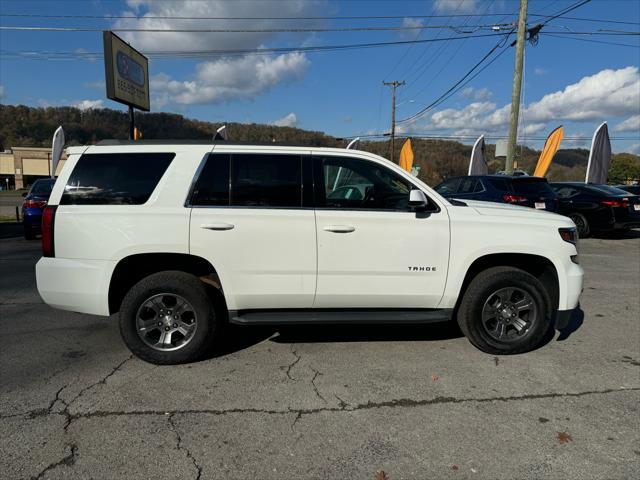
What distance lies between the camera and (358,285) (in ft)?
13.0

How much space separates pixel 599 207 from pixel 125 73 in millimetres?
16239

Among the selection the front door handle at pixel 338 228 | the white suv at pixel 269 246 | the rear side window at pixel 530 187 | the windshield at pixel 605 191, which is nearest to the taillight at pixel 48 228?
the white suv at pixel 269 246

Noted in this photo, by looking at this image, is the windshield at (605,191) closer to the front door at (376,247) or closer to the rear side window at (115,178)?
the front door at (376,247)

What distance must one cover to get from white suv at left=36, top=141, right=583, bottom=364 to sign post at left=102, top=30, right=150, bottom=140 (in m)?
10.5

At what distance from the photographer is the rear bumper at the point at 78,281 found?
3803 mm

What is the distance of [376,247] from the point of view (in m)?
3.92

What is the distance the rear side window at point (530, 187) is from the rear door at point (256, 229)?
26.8 feet

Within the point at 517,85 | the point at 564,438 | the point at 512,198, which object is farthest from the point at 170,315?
the point at 517,85

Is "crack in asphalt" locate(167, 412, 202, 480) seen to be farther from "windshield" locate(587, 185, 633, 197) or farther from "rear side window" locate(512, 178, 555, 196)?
"windshield" locate(587, 185, 633, 197)

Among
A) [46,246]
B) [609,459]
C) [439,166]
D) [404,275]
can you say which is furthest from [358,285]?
[439,166]

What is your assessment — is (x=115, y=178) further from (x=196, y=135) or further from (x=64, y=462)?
(x=196, y=135)

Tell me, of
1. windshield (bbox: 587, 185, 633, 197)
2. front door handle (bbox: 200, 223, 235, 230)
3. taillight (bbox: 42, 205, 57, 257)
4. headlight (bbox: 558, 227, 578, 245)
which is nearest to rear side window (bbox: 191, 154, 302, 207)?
front door handle (bbox: 200, 223, 235, 230)

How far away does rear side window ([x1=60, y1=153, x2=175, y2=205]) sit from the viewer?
384cm

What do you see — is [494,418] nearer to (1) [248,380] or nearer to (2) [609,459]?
(2) [609,459]
